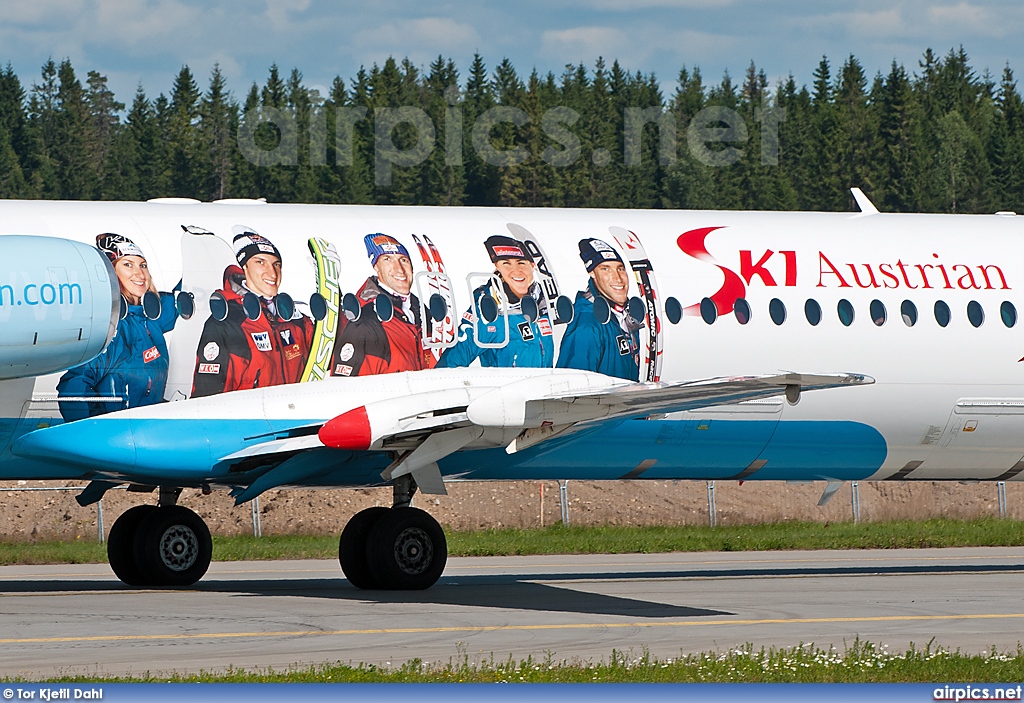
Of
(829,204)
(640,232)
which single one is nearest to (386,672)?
(640,232)

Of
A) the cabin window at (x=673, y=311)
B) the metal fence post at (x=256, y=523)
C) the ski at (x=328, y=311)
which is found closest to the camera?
the ski at (x=328, y=311)

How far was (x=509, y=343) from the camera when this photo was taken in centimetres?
2212

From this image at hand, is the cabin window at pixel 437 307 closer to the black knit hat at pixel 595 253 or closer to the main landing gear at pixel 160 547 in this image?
the black knit hat at pixel 595 253

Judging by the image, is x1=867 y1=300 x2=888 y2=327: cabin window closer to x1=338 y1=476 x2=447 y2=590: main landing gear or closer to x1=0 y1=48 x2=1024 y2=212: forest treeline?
x1=338 y1=476 x2=447 y2=590: main landing gear

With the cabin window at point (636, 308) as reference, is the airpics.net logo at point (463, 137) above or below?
above

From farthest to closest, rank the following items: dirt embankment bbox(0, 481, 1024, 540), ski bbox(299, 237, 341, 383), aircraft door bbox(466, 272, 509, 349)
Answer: dirt embankment bbox(0, 481, 1024, 540), aircraft door bbox(466, 272, 509, 349), ski bbox(299, 237, 341, 383)

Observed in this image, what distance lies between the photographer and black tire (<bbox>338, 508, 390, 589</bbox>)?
21.7 m

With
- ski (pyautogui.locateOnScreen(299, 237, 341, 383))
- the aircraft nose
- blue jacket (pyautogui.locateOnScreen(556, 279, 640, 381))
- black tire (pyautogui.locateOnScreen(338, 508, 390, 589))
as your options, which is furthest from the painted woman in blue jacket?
blue jacket (pyautogui.locateOnScreen(556, 279, 640, 381))

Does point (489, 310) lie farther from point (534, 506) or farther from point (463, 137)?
point (463, 137)

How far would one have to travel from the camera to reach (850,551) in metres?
32.8

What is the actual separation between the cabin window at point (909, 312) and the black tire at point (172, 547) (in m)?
10.3

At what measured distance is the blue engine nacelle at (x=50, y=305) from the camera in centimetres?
1914

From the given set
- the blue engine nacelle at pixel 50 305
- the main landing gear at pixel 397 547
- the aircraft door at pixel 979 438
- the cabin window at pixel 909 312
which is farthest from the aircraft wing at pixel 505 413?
the aircraft door at pixel 979 438

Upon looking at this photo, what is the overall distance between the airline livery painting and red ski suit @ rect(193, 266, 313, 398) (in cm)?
3
